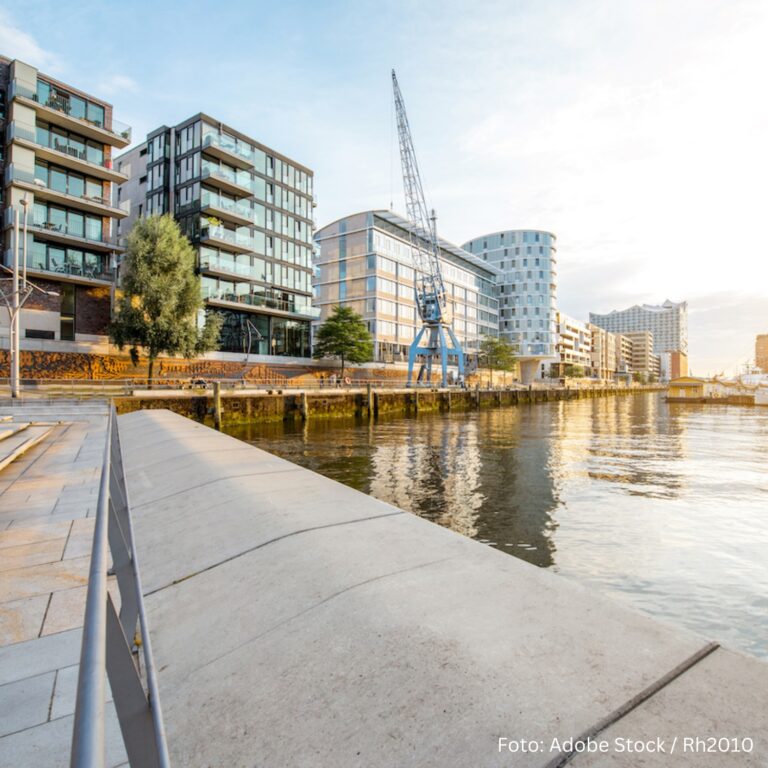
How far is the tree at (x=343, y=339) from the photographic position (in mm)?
56000

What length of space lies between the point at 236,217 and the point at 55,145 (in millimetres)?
15146

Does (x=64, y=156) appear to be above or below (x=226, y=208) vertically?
above

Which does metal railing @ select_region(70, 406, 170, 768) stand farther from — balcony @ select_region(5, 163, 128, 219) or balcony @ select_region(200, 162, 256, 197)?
balcony @ select_region(200, 162, 256, 197)

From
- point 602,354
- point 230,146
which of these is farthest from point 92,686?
point 602,354

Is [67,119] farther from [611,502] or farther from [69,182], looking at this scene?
[611,502]

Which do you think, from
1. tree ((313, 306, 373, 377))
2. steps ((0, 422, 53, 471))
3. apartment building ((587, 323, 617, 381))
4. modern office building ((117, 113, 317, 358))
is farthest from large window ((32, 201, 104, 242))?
apartment building ((587, 323, 617, 381))

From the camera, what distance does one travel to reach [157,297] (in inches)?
1443

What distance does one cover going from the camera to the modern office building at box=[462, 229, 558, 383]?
120 metres

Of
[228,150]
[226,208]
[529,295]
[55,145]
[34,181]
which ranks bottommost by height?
[34,181]

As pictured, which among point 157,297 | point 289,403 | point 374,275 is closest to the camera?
point 289,403

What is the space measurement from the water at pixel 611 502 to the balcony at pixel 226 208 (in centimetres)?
3011

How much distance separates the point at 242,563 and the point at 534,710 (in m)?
2.45

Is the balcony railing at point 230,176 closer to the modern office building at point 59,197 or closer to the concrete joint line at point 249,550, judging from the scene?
the modern office building at point 59,197

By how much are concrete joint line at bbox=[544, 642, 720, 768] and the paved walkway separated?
1958 mm
